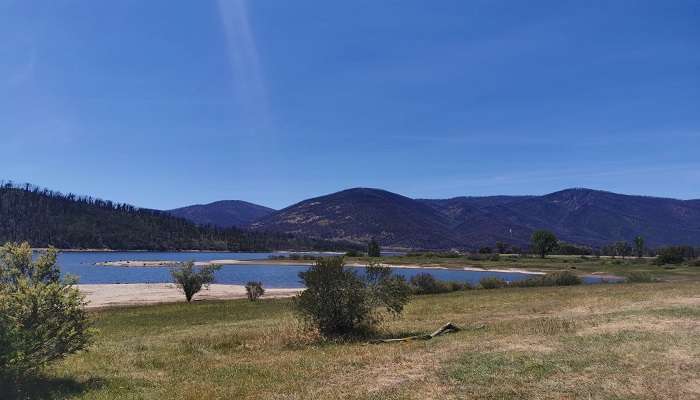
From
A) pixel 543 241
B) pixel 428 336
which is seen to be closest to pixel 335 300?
pixel 428 336

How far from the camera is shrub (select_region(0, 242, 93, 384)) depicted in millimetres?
9828

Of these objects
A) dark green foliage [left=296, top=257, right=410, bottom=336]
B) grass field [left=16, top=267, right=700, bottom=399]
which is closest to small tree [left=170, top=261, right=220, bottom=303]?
grass field [left=16, top=267, right=700, bottom=399]

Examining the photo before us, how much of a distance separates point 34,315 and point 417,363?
8882 millimetres

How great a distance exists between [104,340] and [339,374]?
497 inches

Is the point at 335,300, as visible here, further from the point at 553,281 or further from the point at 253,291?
the point at 553,281

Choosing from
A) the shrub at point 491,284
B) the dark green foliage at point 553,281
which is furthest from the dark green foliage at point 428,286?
the dark green foliage at point 553,281

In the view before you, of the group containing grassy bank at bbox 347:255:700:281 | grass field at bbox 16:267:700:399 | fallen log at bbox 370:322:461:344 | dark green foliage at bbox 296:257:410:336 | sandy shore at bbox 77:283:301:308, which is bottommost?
grassy bank at bbox 347:255:700:281

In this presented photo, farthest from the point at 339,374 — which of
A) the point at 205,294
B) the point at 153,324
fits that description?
the point at 205,294

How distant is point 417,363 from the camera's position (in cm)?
1357

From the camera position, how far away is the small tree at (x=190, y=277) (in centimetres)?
4916

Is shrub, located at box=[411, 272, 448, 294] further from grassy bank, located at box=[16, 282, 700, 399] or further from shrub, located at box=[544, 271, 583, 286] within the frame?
grassy bank, located at box=[16, 282, 700, 399]

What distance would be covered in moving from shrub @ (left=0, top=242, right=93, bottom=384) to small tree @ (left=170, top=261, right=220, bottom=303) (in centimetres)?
3783

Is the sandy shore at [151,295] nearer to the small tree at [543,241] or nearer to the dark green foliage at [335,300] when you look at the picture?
the dark green foliage at [335,300]

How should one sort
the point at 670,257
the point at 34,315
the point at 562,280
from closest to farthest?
the point at 34,315
the point at 562,280
the point at 670,257
